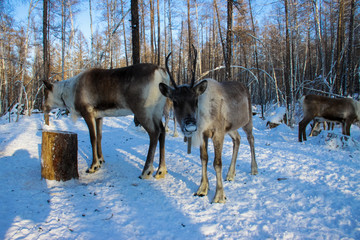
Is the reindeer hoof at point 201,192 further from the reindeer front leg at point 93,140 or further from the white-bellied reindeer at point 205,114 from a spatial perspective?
the reindeer front leg at point 93,140

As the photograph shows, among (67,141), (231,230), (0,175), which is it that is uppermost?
(67,141)

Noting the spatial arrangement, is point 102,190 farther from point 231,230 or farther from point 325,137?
point 325,137

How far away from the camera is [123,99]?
15.0 ft

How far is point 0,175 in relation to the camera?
13.2ft

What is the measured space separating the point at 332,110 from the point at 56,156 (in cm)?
976

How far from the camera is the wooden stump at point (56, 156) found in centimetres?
379

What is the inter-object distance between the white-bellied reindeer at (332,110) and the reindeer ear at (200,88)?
22.9 feet

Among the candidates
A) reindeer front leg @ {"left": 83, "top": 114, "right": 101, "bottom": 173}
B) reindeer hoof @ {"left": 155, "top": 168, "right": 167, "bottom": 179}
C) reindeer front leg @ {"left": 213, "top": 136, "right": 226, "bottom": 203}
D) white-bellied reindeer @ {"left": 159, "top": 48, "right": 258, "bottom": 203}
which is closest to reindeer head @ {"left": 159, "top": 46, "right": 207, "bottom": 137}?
white-bellied reindeer @ {"left": 159, "top": 48, "right": 258, "bottom": 203}

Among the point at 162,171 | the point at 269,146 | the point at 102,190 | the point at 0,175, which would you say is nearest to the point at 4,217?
the point at 102,190

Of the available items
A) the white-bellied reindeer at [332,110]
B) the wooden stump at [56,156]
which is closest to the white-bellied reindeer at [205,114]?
the wooden stump at [56,156]

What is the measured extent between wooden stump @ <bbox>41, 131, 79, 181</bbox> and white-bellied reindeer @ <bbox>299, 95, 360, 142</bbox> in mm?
8199

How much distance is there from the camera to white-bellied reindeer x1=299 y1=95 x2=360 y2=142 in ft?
29.1

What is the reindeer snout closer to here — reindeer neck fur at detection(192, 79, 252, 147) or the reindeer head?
the reindeer head

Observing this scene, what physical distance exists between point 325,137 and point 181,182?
584cm
